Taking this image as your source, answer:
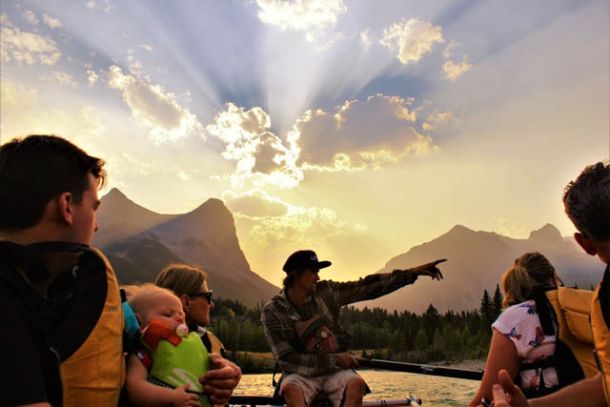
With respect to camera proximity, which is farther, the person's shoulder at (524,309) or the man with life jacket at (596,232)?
the person's shoulder at (524,309)

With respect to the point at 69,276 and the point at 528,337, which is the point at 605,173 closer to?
the point at 528,337

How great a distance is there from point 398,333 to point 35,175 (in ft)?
313

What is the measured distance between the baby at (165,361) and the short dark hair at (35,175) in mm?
876

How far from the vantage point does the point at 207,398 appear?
2.77 metres

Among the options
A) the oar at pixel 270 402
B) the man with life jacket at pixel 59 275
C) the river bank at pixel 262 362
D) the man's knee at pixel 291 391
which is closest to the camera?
the man with life jacket at pixel 59 275

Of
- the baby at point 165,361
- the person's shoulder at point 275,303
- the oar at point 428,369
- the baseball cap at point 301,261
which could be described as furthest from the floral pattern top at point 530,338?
the oar at point 428,369

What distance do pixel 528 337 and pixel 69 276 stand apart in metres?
3.04

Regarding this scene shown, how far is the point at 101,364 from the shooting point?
2170mm

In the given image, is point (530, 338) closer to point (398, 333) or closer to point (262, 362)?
point (398, 333)

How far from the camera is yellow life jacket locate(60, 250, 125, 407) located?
2.07 meters

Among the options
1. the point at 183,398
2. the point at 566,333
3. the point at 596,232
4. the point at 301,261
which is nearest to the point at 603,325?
the point at 596,232

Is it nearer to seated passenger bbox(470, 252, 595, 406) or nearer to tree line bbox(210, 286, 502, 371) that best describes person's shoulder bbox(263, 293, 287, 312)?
seated passenger bbox(470, 252, 595, 406)

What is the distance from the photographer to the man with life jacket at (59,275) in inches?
77.4

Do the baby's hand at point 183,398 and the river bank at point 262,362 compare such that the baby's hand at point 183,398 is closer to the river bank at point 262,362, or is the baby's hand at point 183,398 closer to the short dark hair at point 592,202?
A: the short dark hair at point 592,202
